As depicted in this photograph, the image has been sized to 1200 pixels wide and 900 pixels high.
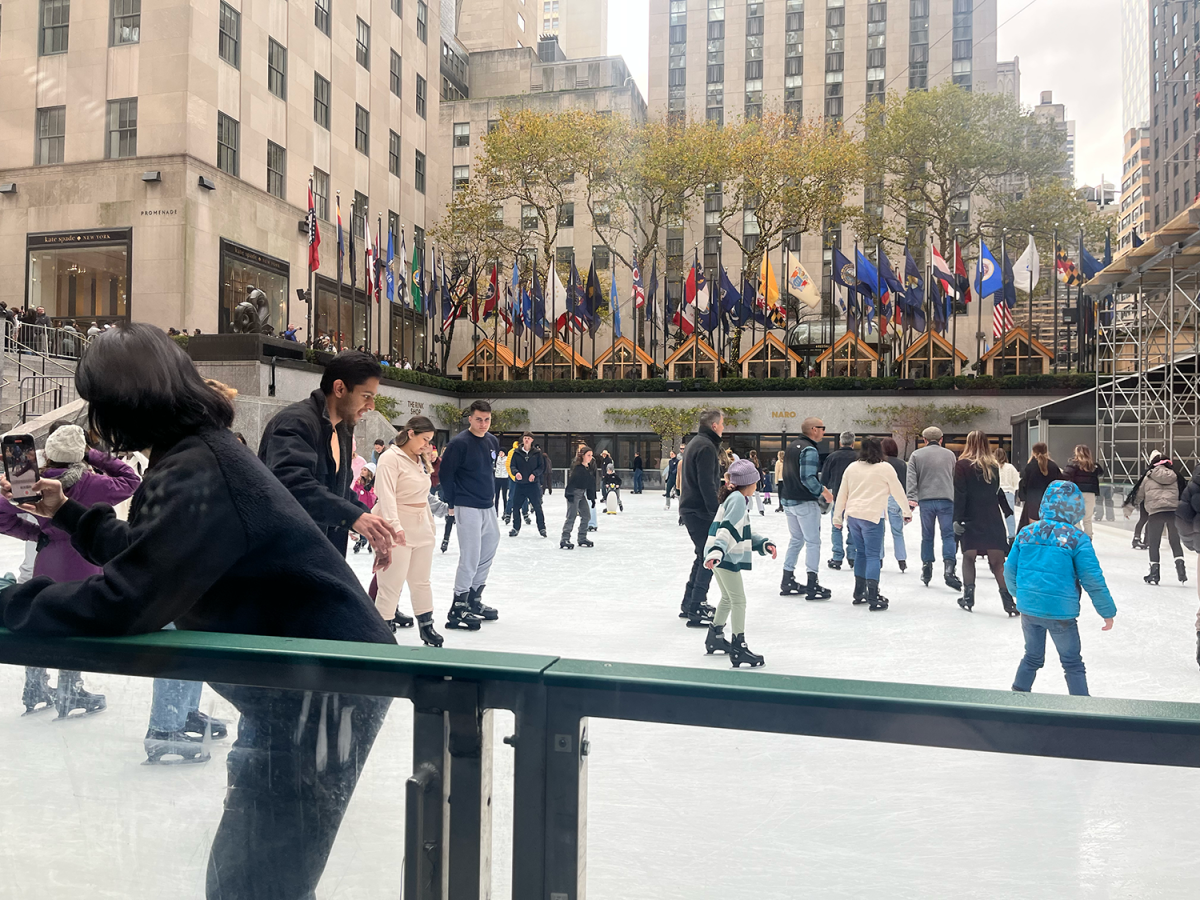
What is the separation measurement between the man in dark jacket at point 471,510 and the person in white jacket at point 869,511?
3.42 m

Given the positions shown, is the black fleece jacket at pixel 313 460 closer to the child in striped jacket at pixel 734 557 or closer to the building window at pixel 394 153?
the child in striped jacket at pixel 734 557

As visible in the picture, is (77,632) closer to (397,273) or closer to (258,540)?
(258,540)

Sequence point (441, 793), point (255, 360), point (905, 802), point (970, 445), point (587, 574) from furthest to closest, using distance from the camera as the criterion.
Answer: point (255, 360)
point (587, 574)
point (970, 445)
point (441, 793)
point (905, 802)

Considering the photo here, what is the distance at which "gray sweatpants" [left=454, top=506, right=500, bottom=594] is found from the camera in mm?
6898

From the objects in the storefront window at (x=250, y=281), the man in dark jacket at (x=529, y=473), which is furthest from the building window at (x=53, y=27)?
the man in dark jacket at (x=529, y=473)

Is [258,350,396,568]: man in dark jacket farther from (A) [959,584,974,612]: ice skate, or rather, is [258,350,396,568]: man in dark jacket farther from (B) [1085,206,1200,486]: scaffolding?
(B) [1085,206,1200,486]: scaffolding

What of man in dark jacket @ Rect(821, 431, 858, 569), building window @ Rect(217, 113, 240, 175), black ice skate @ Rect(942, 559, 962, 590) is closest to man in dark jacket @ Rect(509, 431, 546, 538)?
man in dark jacket @ Rect(821, 431, 858, 569)

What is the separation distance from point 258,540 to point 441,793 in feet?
1.84

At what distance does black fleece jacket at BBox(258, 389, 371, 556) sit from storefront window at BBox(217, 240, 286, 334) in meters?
23.9

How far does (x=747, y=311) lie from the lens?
35.7 m

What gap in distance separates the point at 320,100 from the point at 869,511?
32.3 metres

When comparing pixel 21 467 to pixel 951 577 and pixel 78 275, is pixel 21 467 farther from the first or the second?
pixel 78 275

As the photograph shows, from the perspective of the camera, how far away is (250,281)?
2923 cm

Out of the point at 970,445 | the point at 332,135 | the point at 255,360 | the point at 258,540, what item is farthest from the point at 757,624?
the point at 332,135
